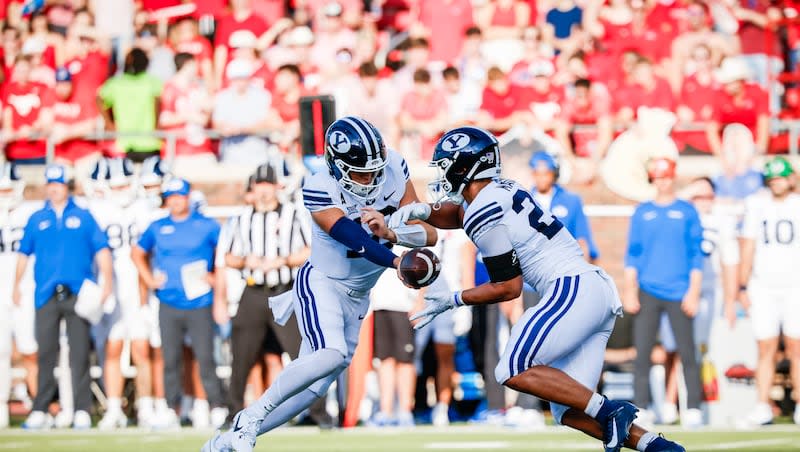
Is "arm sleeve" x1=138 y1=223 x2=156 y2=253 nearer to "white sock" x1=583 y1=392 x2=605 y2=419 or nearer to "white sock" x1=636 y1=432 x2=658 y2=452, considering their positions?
"white sock" x1=583 y1=392 x2=605 y2=419

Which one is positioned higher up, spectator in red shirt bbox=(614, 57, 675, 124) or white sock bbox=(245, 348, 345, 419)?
spectator in red shirt bbox=(614, 57, 675, 124)

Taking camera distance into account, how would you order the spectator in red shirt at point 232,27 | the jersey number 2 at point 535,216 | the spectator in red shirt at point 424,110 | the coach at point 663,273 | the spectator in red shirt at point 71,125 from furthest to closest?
1. the spectator in red shirt at point 232,27
2. the spectator in red shirt at point 71,125
3. the spectator in red shirt at point 424,110
4. the coach at point 663,273
5. the jersey number 2 at point 535,216

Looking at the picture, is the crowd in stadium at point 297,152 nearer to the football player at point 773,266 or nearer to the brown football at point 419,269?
the football player at point 773,266

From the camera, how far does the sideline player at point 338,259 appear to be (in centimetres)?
708

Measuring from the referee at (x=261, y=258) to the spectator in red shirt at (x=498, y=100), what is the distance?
8.67ft

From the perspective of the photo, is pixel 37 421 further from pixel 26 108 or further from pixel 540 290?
pixel 540 290

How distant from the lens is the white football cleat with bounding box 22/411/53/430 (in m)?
11.0

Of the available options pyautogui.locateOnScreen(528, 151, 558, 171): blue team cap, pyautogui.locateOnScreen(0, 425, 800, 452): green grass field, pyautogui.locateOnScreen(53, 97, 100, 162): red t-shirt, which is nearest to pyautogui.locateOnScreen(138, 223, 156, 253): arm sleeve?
pyautogui.locateOnScreen(0, 425, 800, 452): green grass field

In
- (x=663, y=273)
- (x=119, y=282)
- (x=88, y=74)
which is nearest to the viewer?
(x=663, y=273)

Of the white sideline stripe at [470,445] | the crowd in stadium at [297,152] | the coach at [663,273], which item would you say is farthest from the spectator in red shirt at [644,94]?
the white sideline stripe at [470,445]

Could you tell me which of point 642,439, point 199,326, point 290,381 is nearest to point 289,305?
point 290,381

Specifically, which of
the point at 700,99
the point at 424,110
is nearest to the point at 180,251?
the point at 424,110

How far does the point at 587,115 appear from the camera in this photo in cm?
1311

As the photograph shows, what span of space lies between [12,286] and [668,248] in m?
5.60
